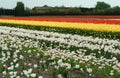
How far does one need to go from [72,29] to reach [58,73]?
16.8 meters

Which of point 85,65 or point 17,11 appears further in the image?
point 17,11

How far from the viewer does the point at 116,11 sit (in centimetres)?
5916

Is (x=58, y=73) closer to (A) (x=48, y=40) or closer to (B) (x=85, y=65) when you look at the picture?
(B) (x=85, y=65)

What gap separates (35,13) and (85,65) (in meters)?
59.2

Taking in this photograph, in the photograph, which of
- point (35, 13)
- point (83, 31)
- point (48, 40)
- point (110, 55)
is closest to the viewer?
point (110, 55)

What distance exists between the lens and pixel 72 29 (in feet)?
80.4

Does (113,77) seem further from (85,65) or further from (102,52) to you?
(102,52)

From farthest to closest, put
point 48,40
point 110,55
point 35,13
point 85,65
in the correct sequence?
point 35,13
point 48,40
point 110,55
point 85,65

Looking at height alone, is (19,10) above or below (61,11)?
below

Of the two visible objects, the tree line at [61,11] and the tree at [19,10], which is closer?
the tree line at [61,11]

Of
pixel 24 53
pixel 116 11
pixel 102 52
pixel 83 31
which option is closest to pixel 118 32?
pixel 83 31

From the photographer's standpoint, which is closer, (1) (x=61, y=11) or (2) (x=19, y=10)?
(1) (x=61, y=11)

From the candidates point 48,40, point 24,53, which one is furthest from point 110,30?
point 24,53

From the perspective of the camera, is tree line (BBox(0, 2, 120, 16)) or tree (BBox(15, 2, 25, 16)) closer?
tree line (BBox(0, 2, 120, 16))
